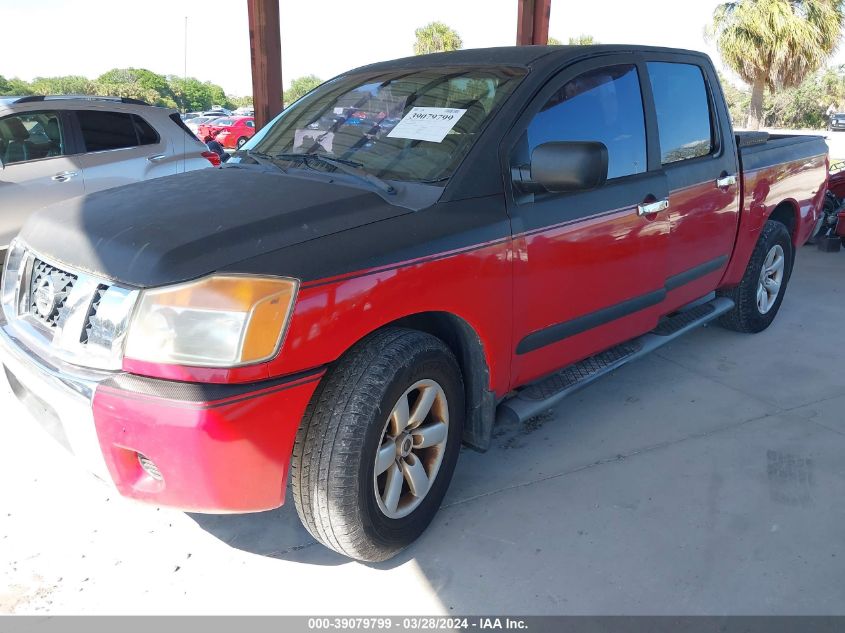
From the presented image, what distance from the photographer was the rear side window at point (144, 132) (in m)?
6.22

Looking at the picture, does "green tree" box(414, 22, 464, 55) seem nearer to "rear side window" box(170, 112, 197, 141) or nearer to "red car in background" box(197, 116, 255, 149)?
"red car in background" box(197, 116, 255, 149)

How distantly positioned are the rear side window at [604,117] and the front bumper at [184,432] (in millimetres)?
1461

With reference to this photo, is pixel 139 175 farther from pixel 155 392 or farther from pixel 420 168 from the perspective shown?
pixel 155 392

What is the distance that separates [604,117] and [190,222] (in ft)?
6.00

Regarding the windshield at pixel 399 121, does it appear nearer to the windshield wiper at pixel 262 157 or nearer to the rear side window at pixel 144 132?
the windshield wiper at pixel 262 157

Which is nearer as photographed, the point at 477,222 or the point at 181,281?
the point at 181,281

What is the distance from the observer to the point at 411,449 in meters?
2.38

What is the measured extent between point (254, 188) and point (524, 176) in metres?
1.00

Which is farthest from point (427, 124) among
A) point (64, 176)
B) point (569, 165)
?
point (64, 176)

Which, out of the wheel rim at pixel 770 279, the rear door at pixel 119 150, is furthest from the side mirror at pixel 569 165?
the rear door at pixel 119 150

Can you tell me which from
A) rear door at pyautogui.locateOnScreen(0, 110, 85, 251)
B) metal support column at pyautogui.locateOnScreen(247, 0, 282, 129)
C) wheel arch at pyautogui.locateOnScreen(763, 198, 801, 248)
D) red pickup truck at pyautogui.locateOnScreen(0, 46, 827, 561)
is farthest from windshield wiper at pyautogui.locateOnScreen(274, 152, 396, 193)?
metal support column at pyautogui.locateOnScreen(247, 0, 282, 129)

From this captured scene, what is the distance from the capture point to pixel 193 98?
74.7 meters

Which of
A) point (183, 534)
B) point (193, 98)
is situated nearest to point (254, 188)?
point (183, 534)

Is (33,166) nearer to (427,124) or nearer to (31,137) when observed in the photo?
(31,137)
